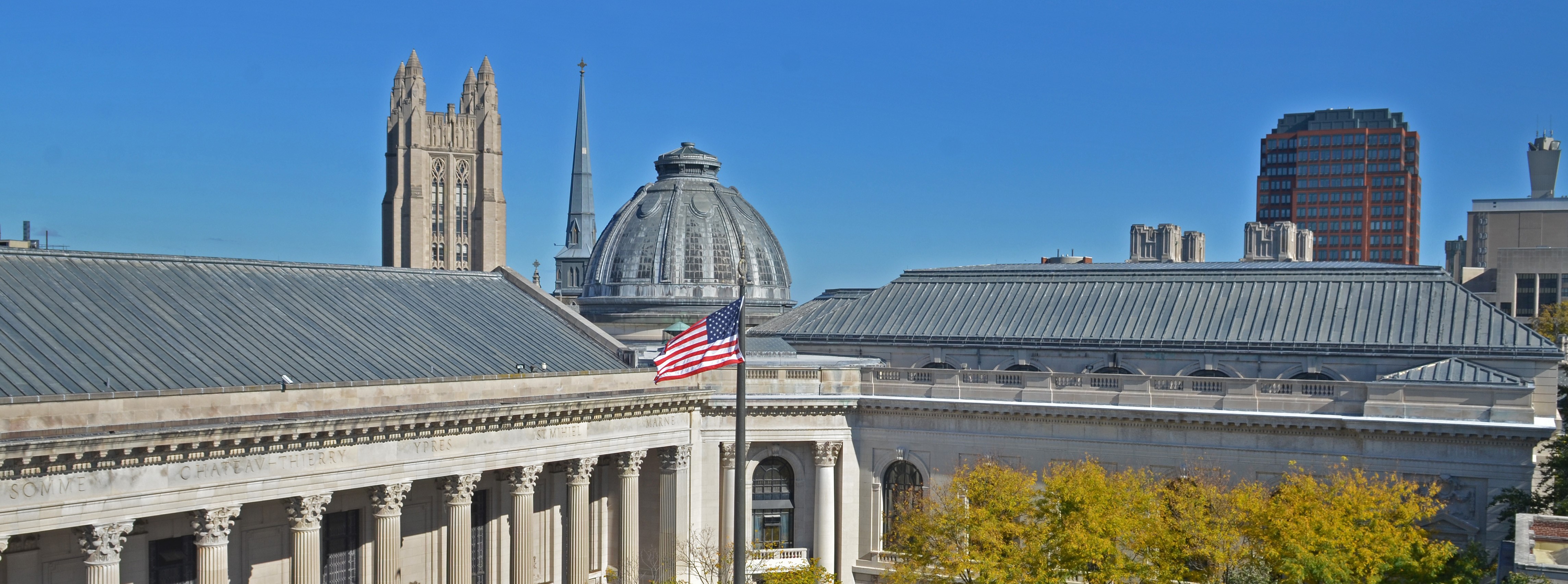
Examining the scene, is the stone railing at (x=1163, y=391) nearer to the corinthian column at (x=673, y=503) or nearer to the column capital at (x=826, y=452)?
the column capital at (x=826, y=452)

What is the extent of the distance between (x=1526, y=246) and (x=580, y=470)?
155 m

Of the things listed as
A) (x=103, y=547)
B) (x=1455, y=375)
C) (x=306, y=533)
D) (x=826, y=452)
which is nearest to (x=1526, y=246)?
(x=1455, y=375)

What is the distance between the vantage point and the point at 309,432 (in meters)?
39.2

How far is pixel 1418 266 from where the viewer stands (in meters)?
56.7

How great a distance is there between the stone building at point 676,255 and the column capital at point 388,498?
42817 mm

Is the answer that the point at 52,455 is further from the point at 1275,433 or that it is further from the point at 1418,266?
the point at 1418,266

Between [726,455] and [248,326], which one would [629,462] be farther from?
[248,326]

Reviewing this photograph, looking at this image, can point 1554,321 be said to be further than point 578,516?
Yes

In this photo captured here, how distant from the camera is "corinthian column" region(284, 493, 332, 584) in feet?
132

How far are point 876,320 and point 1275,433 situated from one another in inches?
804

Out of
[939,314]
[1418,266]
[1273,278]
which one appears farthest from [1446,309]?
[939,314]

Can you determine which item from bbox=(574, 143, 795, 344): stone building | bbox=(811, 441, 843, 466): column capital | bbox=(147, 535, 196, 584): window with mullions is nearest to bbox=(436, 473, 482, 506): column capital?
bbox=(147, 535, 196, 584): window with mullions

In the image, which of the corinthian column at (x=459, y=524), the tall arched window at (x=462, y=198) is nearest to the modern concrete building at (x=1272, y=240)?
the tall arched window at (x=462, y=198)

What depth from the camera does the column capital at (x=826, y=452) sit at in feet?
185
